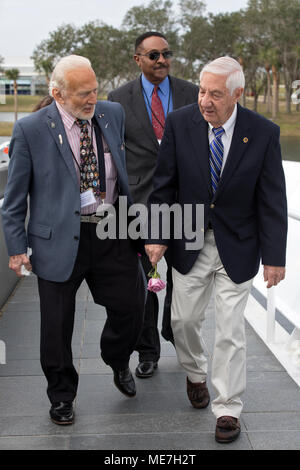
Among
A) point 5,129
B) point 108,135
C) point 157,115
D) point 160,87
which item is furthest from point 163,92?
point 5,129

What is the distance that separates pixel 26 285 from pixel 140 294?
329 cm

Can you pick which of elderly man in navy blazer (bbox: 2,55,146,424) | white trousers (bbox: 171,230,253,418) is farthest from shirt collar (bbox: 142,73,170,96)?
white trousers (bbox: 171,230,253,418)

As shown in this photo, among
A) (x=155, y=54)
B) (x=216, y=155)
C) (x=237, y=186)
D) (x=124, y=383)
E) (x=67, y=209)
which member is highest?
(x=155, y=54)

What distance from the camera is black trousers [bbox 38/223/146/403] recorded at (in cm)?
363

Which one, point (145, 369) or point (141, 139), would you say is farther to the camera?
point (145, 369)

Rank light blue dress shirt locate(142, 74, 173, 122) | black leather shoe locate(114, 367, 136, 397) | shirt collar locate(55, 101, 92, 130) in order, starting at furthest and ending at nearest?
light blue dress shirt locate(142, 74, 173, 122), black leather shoe locate(114, 367, 136, 397), shirt collar locate(55, 101, 92, 130)

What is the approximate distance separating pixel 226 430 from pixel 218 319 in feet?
1.77

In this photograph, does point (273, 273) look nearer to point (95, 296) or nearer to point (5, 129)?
point (95, 296)

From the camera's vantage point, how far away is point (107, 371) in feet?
14.8

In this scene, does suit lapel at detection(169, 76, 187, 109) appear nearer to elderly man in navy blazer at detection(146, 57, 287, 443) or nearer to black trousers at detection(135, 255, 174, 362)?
elderly man in navy blazer at detection(146, 57, 287, 443)

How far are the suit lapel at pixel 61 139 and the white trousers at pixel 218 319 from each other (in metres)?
0.77

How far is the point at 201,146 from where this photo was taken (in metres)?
3.48

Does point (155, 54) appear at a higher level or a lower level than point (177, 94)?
higher

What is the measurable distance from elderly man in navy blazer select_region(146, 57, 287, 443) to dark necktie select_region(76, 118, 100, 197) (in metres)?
0.32
